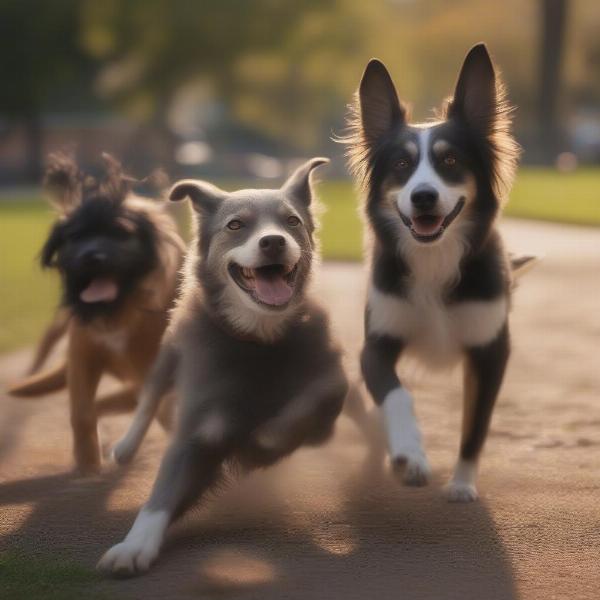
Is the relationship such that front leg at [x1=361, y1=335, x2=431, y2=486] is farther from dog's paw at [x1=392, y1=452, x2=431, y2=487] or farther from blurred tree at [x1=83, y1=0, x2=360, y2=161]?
blurred tree at [x1=83, y1=0, x2=360, y2=161]

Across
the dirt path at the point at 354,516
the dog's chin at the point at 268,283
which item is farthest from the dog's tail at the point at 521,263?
the dog's chin at the point at 268,283

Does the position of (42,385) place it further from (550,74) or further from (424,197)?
(550,74)

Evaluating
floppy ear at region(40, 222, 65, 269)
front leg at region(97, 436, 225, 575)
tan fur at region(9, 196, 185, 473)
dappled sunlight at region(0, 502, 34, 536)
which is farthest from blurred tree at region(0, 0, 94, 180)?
front leg at region(97, 436, 225, 575)

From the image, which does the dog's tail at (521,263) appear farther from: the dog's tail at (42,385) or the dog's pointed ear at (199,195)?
the dog's tail at (42,385)

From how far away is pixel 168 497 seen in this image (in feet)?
15.8

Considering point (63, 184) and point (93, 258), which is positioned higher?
point (63, 184)

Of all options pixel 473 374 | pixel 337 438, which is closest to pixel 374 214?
pixel 473 374

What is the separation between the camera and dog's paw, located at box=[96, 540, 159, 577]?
14.7 ft

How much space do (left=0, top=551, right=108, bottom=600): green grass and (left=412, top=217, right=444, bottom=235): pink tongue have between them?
2.23m

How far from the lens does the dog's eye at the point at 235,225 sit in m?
5.38

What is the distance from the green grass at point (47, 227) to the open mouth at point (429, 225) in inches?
32.1

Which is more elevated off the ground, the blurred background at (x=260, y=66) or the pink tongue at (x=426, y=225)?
the pink tongue at (x=426, y=225)

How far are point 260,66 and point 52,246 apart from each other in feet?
169

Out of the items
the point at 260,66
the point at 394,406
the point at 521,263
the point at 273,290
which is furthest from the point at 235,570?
the point at 260,66
